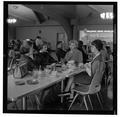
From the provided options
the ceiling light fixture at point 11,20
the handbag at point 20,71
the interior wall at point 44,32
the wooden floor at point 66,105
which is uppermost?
the ceiling light fixture at point 11,20

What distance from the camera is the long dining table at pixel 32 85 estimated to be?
265 cm

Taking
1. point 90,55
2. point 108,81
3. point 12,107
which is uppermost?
point 90,55

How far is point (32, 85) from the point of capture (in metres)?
2.69

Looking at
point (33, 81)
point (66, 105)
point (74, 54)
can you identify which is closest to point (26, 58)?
point (33, 81)

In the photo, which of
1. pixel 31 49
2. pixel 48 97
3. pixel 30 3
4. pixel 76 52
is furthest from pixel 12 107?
pixel 30 3

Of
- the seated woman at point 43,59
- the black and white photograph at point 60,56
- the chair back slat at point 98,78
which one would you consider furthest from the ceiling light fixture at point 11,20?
the chair back slat at point 98,78

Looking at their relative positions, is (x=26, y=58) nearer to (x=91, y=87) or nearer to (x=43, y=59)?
(x=43, y=59)

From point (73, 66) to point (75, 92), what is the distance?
0.88 feet

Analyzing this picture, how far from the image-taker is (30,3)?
2.70m

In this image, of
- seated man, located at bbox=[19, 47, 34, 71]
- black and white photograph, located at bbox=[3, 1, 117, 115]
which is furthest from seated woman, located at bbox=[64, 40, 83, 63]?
seated man, located at bbox=[19, 47, 34, 71]

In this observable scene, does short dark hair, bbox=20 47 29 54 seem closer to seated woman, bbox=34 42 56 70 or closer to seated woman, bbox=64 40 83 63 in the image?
seated woman, bbox=34 42 56 70

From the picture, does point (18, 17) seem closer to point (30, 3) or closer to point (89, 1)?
point (30, 3)

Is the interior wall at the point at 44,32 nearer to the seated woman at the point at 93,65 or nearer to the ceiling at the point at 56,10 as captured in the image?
the ceiling at the point at 56,10

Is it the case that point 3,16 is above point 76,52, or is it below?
above
